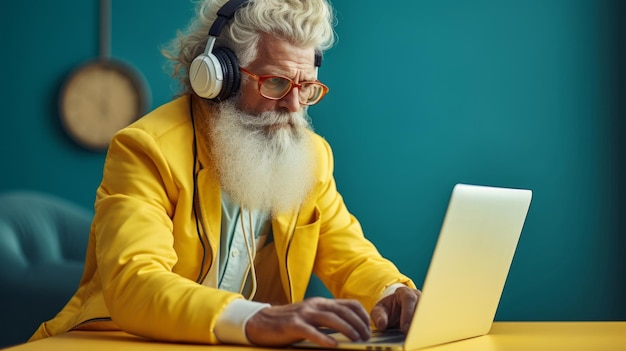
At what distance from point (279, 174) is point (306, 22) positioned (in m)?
0.36

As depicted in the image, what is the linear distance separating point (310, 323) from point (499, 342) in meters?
0.36

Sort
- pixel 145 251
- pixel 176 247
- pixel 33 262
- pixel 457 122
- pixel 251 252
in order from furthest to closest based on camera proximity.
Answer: pixel 457 122 → pixel 33 262 → pixel 251 252 → pixel 176 247 → pixel 145 251

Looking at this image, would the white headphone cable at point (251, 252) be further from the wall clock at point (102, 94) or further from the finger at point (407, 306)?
the wall clock at point (102, 94)

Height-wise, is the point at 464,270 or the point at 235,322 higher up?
the point at 464,270

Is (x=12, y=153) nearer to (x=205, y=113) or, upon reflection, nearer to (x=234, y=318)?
(x=205, y=113)

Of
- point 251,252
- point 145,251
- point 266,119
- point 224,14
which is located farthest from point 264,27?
point 145,251

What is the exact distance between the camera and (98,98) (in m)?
3.16

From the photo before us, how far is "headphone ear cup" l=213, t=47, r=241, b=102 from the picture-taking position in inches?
72.9

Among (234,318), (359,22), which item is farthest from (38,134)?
(234,318)

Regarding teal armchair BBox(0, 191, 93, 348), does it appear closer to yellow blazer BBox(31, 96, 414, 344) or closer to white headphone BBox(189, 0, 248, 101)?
yellow blazer BBox(31, 96, 414, 344)

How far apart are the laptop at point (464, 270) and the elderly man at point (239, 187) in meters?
0.17

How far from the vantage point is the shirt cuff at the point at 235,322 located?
1.25m

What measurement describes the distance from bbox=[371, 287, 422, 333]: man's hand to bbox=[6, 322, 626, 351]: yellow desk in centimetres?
13

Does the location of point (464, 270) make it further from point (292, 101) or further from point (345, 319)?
point (292, 101)
